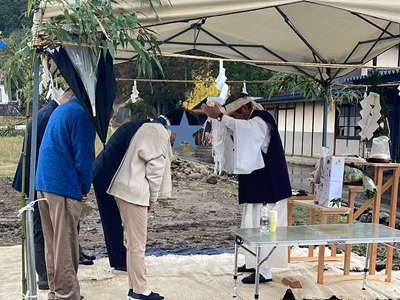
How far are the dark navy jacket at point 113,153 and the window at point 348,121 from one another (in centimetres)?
1386

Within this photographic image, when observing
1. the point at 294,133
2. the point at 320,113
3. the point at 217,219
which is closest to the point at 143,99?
the point at 294,133

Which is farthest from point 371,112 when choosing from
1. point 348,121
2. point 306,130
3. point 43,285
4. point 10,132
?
point 10,132

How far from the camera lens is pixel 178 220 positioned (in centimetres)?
722

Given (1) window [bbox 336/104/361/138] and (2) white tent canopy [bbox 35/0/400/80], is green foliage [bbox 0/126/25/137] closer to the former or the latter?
(1) window [bbox 336/104/361/138]

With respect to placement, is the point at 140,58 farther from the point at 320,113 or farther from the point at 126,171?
the point at 320,113

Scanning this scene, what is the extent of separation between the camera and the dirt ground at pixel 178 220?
18.6ft

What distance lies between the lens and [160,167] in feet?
10.3

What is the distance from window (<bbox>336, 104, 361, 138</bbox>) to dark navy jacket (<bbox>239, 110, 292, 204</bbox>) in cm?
1278

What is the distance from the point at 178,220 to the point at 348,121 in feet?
37.5

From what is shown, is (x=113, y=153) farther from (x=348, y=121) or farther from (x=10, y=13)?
(x=10, y=13)

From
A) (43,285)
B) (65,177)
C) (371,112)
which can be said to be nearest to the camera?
(65,177)

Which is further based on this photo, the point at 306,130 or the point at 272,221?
the point at 306,130

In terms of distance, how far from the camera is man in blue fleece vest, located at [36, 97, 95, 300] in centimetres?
287

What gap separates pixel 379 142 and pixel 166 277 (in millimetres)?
2583
